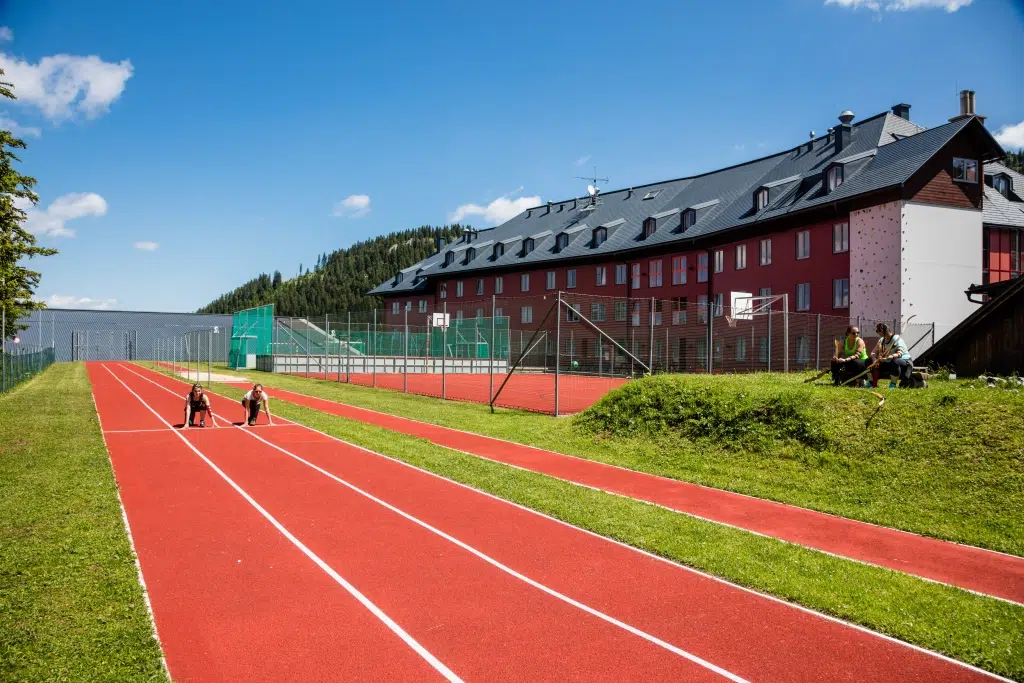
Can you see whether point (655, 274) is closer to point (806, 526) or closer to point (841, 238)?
point (841, 238)

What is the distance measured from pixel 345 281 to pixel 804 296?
13090cm

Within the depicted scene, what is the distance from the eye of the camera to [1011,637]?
5.30 metres

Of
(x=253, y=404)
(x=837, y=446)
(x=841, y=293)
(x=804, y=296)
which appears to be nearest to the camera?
(x=837, y=446)

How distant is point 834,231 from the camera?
1355 inches

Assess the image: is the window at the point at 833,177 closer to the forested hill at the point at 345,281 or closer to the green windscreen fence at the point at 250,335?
the green windscreen fence at the point at 250,335

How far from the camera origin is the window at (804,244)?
35.8 meters

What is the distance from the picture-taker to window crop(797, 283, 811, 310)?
116ft

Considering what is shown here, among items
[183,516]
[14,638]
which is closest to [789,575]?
[14,638]

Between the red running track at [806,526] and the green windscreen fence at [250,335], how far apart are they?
3311cm

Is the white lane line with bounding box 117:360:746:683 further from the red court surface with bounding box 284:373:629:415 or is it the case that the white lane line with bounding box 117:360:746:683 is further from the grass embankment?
the red court surface with bounding box 284:373:629:415

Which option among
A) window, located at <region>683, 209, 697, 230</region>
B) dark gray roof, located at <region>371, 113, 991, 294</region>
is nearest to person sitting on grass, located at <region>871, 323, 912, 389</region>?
dark gray roof, located at <region>371, 113, 991, 294</region>

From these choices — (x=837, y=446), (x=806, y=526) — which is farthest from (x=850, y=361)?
(x=806, y=526)

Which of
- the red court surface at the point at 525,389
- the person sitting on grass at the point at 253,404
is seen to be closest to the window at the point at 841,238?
the red court surface at the point at 525,389

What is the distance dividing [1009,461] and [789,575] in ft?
16.3
